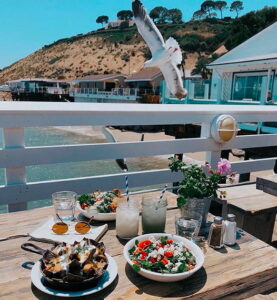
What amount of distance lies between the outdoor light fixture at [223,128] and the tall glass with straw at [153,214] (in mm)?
1622

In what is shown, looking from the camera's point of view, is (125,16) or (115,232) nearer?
(115,232)

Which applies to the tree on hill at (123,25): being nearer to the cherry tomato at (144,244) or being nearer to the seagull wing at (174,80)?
the seagull wing at (174,80)

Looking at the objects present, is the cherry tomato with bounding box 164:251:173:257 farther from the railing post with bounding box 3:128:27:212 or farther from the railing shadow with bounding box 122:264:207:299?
the railing post with bounding box 3:128:27:212

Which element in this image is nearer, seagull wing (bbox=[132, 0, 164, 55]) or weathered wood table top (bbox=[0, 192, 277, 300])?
weathered wood table top (bbox=[0, 192, 277, 300])

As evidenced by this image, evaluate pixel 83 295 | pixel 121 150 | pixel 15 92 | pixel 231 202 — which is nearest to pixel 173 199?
pixel 231 202

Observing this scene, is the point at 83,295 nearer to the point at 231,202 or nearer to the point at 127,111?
the point at 231,202

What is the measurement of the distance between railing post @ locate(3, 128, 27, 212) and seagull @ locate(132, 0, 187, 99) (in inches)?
157

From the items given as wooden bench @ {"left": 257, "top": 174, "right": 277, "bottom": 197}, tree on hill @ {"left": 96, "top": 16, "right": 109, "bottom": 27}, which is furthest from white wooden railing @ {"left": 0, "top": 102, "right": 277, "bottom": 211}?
tree on hill @ {"left": 96, "top": 16, "right": 109, "bottom": 27}

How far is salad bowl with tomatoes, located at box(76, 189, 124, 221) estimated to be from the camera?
1.43 metres

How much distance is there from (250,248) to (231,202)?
32.3 inches

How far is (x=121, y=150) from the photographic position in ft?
8.21

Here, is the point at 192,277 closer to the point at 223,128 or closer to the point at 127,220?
the point at 127,220

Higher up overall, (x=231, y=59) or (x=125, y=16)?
(x=125, y=16)

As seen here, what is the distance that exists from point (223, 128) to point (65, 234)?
75.7 inches
